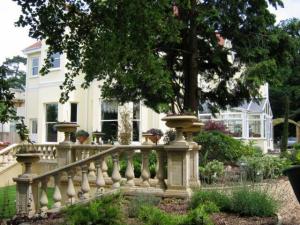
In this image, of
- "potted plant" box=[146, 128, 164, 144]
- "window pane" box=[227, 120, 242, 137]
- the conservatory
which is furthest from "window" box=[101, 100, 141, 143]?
"window pane" box=[227, 120, 242, 137]

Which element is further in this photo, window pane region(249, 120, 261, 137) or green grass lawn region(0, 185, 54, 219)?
window pane region(249, 120, 261, 137)

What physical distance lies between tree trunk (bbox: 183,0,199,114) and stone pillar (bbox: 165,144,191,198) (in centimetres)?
804

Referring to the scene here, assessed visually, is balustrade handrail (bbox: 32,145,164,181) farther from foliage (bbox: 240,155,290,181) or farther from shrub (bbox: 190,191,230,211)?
foliage (bbox: 240,155,290,181)

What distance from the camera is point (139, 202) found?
24.6 feet

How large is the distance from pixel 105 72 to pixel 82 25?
820 millimetres

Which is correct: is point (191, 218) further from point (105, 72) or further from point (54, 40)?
point (54, 40)

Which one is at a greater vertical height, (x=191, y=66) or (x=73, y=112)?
(x=191, y=66)

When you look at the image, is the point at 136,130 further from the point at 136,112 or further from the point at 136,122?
the point at 136,112

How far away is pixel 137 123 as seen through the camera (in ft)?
73.7

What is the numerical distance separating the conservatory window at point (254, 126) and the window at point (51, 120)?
12.5 m

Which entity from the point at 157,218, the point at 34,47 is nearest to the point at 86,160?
the point at 157,218

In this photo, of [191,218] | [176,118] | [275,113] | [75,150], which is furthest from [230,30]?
[275,113]

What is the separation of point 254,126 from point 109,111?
10730 millimetres

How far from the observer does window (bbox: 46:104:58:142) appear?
84.4 ft
